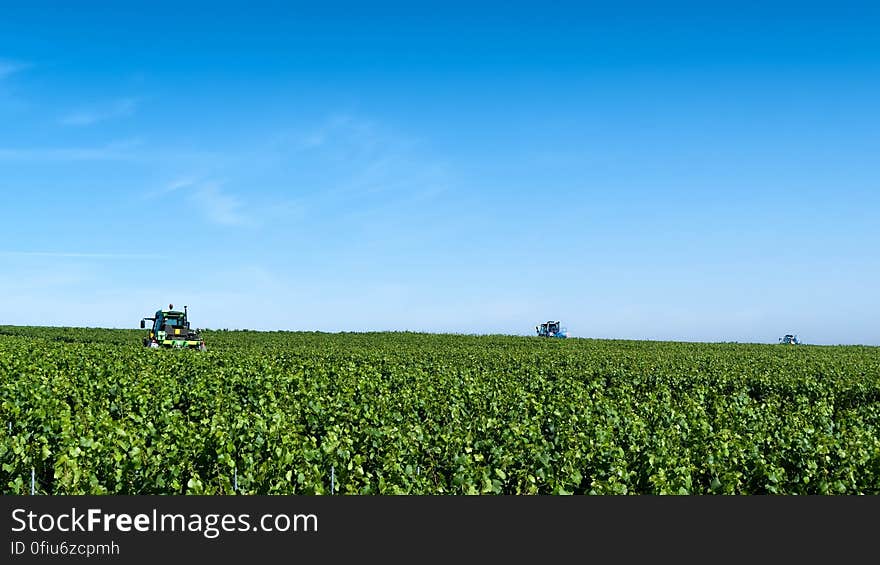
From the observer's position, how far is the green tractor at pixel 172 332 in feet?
112

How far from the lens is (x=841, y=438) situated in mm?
12000

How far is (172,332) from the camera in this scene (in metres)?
34.8

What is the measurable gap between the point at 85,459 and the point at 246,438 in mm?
2351

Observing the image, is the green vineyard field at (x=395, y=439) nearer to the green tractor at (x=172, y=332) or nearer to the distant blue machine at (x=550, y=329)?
the green tractor at (x=172, y=332)

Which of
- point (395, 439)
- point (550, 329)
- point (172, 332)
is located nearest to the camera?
point (395, 439)

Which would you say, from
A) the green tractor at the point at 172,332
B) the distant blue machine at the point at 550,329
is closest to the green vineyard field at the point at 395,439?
the green tractor at the point at 172,332

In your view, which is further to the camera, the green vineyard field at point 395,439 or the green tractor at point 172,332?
the green tractor at point 172,332

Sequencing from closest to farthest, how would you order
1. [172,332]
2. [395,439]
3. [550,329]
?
[395,439] → [172,332] → [550,329]

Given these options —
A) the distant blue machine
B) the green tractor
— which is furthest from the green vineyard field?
the distant blue machine

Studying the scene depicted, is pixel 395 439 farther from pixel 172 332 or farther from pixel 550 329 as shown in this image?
pixel 550 329

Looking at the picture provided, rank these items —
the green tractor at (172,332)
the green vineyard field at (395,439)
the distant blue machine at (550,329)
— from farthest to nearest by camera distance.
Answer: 1. the distant blue machine at (550,329)
2. the green tractor at (172,332)
3. the green vineyard field at (395,439)

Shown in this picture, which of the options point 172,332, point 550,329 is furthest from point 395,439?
point 550,329

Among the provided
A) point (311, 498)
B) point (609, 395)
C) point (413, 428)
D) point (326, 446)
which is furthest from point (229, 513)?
point (609, 395)

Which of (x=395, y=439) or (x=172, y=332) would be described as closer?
(x=395, y=439)
